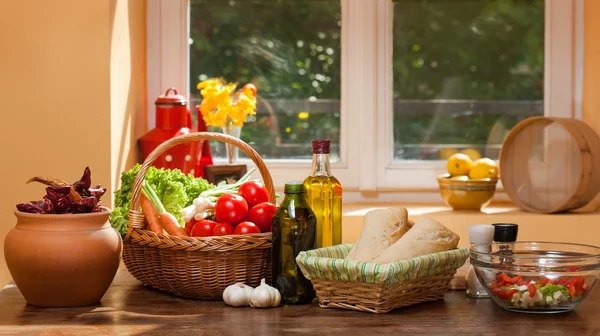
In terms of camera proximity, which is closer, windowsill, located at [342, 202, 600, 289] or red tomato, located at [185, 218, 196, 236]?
red tomato, located at [185, 218, 196, 236]

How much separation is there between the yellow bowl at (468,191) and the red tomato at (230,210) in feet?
4.80

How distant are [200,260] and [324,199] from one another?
0.27m

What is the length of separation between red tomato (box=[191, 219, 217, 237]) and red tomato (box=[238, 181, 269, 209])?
0.10 m

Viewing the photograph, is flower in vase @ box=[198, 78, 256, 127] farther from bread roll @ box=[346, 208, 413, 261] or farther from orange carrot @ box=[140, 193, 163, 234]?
bread roll @ box=[346, 208, 413, 261]

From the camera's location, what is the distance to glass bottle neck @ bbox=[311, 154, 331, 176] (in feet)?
5.71

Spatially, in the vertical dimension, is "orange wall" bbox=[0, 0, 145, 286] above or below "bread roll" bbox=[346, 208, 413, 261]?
above

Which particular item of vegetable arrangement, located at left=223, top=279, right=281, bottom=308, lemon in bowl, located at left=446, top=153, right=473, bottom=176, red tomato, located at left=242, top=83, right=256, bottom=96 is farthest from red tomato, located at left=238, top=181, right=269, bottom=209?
lemon in bowl, located at left=446, top=153, right=473, bottom=176

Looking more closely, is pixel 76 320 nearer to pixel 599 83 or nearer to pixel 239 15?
pixel 239 15

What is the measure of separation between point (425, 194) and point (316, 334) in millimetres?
2000

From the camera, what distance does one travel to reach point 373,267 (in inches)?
61.0

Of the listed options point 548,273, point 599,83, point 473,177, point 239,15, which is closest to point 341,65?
point 239,15

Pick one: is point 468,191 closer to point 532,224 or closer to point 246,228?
point 532,224

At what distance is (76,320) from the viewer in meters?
1.59

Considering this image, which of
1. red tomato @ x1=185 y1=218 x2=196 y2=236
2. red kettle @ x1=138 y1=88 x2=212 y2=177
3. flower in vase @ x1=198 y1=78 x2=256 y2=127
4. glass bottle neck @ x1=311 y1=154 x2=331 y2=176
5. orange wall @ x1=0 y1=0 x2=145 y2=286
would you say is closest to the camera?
glass bottle neck @ x1=311 y1=154 x2=331 y2=176
